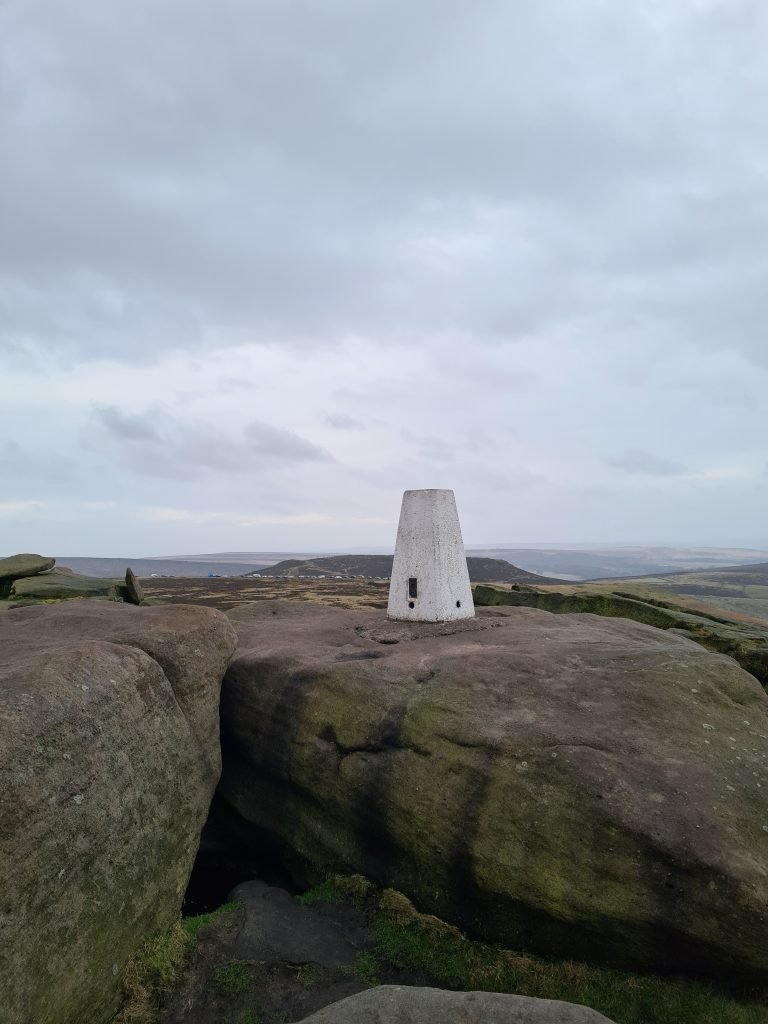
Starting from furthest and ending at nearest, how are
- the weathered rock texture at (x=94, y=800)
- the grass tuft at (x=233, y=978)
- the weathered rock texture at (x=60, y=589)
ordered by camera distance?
1. the weathered rock texture at (x=60, y=589)
2. the grass tuft at (x=233, y=978)
3. the weathered rock texture at (x=94, y=800)

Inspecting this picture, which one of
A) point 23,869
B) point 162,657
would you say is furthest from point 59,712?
point 162,657

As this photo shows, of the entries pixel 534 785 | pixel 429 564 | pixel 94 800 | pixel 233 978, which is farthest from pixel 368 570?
pixel 94 800

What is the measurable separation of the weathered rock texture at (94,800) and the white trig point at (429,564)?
34.4 ft

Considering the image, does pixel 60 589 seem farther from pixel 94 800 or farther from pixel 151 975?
pixel 151 975

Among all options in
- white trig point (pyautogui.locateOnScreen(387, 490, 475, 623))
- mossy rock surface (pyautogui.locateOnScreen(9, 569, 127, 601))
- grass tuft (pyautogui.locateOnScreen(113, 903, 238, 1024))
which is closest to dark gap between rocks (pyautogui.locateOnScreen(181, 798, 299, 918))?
grass tuft (pyautogui.locateOnScreen(113, 903, 238, 1024))

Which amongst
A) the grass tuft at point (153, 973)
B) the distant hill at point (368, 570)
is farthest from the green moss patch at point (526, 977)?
the distant hill at point (368, 570)

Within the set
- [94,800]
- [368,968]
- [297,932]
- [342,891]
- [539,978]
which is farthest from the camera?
[342,891]

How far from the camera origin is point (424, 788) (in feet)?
42.2

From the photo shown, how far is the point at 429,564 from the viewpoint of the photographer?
2355 cm

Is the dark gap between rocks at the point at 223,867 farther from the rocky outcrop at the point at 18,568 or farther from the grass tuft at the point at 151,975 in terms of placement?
the rocky outcrop at the point at 18,568

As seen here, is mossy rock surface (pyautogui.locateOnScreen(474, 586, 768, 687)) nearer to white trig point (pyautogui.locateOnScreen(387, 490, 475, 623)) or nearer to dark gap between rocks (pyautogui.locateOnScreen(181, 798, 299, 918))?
white trig point (pyautogui.locateOnScreen(387, 490, 475, 623))

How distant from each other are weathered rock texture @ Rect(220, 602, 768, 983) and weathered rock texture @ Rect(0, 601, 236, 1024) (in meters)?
2.35

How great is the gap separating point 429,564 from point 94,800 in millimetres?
15201

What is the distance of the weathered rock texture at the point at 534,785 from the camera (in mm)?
10406
